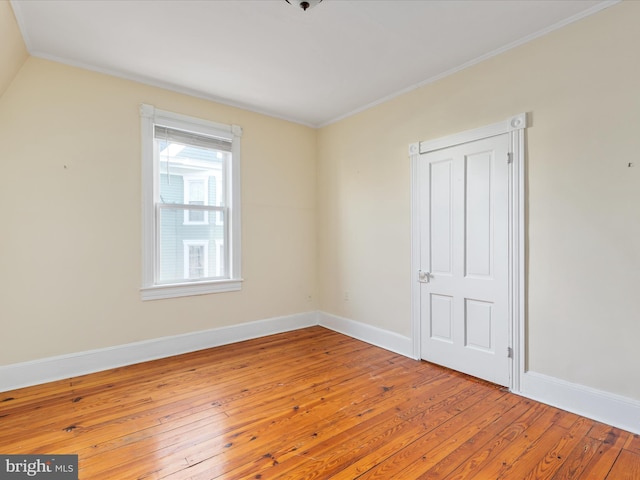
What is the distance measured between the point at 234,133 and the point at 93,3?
5.92 ft

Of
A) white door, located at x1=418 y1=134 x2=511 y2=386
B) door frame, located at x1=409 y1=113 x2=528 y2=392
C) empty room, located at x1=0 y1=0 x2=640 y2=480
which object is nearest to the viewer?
empty room, located at x1=0 y1=0 x2=640 y2=480

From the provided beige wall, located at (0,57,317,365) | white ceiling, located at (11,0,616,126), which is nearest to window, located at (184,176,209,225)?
beige wall, located at (0,57,317,365)

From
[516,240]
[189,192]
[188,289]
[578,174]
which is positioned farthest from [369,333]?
[189,192]

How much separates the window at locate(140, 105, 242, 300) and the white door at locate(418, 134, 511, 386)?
2.22 m

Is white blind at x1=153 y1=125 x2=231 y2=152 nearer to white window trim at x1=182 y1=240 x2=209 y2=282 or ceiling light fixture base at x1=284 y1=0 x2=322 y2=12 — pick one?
white window trim at x1=182 y1=240 x2=209 y2=282

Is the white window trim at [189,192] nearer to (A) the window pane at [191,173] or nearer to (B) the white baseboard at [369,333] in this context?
(A) the window pane at [191,173]

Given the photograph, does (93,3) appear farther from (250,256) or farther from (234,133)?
(250,256)

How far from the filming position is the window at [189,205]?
3318 mm

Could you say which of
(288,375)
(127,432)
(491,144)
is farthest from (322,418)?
(491,144)

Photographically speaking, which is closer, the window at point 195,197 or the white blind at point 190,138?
the white blind at point 190,138

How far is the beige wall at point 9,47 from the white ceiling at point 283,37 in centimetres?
7

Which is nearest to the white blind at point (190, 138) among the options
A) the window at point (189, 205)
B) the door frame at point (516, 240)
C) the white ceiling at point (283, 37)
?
the window at point (189, 205)

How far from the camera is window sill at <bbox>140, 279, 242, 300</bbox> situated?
10.9ft

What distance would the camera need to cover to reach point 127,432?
207cm
